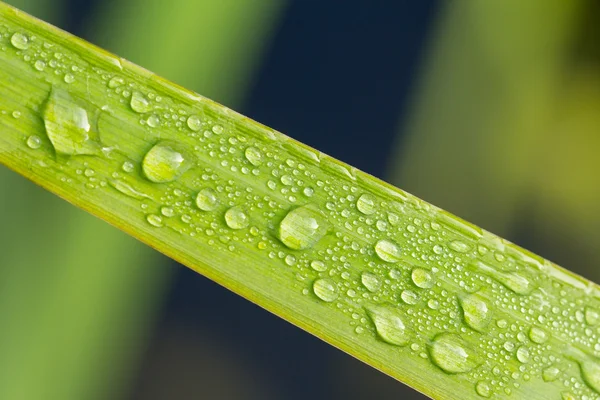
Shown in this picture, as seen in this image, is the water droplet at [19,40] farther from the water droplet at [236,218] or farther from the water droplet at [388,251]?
the water droplet at [388,251]

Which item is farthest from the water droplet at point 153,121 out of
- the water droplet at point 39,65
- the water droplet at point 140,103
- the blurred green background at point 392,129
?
the blurred green background at point 392,129

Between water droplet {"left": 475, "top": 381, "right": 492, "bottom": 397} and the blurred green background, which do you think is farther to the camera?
the blurred green background

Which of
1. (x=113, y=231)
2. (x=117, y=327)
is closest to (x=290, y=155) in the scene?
(x=113, y=231)

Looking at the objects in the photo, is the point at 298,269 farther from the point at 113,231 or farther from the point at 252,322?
the point at 252,322

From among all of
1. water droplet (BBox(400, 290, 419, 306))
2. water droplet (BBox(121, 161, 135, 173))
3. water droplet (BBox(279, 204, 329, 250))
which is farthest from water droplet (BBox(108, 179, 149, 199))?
water droplet (BBox(400, 290, 419, 306))

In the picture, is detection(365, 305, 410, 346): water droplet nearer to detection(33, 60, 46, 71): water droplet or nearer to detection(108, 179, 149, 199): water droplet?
detection(108, 179, 149, 199): water droplet

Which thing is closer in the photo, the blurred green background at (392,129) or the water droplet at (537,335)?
the water droplet at (537,335)
